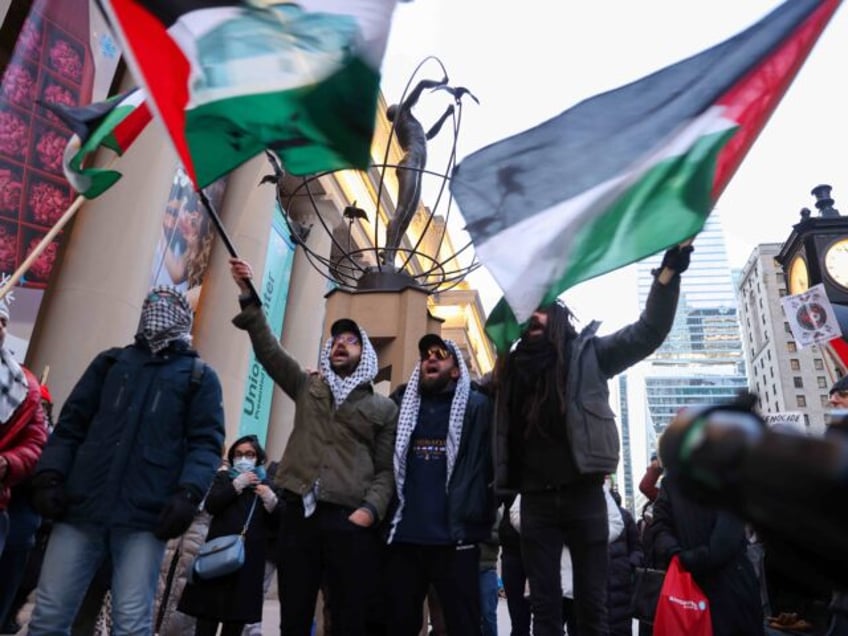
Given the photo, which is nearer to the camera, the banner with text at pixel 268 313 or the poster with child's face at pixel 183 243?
the poster with child's face at pixel 183 243

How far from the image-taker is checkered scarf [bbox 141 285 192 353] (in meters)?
3.42

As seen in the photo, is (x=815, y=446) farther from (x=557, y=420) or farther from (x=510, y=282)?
(x=557, y=420)

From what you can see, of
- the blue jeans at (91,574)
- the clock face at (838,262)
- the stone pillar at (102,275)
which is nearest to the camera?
the blue jeans at (91,574)

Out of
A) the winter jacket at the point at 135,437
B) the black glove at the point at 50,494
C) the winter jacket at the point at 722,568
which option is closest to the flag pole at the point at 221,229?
the winter jacket at the point at 135,437

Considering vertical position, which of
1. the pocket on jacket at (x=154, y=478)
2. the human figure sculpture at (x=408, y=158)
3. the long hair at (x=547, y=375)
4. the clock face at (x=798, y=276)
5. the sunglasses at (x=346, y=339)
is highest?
the human figure sculpture at (x=408, y=158)

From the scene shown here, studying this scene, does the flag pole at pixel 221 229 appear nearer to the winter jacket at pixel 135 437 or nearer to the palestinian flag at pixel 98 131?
the winter jacket at pixel 135 437

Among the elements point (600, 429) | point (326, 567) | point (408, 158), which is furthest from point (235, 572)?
point (408, 158)

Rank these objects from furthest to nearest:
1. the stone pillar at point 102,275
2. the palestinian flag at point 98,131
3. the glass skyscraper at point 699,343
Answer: the glass skyscraper at point 699,343
the stone pillar at point 102,275
the palestinian flag at point 98,131

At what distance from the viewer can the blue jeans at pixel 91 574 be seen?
2.87 meters

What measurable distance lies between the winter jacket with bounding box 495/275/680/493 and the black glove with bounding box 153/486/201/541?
1.52 m

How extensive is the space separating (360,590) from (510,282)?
70.3 inches

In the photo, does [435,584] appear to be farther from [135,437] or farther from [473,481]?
[135,437]

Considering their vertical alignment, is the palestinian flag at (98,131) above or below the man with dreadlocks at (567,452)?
above

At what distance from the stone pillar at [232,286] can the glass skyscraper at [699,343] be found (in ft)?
457
